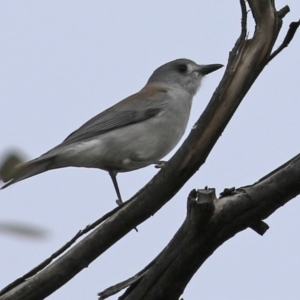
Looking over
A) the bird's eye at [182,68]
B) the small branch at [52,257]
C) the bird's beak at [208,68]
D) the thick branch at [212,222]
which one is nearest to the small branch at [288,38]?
the thick branch at [212,222]

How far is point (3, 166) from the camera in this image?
0.77m

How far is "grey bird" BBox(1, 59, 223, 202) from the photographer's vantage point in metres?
6.07

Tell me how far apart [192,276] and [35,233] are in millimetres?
2485

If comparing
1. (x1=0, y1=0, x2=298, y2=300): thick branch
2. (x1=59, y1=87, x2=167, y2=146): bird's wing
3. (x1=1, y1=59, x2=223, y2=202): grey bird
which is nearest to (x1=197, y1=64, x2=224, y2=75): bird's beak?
(x1=1, y1=59, x2=223, y2=202): grey bird

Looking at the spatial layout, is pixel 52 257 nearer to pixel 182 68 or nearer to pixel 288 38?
pixel 288 38

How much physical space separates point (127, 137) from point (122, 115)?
496 mm

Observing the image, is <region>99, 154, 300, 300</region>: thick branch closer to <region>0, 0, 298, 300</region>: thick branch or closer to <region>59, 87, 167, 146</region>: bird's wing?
<region>0, 0, 298, 300</region>: thick branch

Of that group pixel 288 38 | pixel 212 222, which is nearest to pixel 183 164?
pixel 212 222

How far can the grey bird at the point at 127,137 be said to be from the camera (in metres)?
6.07

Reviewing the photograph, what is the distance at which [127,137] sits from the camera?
646cm

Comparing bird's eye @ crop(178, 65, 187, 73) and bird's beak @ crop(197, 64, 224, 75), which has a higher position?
bird's eye @ crop(178, 65, 187, 73)

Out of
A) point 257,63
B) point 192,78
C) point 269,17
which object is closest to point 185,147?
point 257,63

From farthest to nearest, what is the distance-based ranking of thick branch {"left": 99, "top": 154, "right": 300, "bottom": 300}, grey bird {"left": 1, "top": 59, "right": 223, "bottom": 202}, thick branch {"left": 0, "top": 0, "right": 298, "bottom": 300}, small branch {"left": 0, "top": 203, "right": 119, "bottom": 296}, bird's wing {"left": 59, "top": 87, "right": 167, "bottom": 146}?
bird's wing {"left": 59, "top": 87, "right": 167, "bottom": 146}
grey bird {"left": 1, "top": 59, "right": 223, "bottom": 202}
small branch {"left": 0, "top": 203, "right": 119, "bottom": 296}
thick branch {"left": 0, "top": 0, "right": 298, "bottom": 300}
thick branch {"left": 99, "top": 154, "right": 300, "bottom": 300}

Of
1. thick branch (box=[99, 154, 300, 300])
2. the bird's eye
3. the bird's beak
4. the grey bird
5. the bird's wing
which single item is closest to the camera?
thick branch (box=[99, 154, 300, 300])
